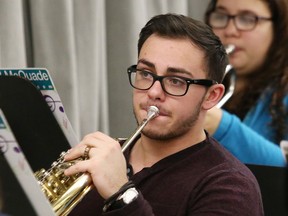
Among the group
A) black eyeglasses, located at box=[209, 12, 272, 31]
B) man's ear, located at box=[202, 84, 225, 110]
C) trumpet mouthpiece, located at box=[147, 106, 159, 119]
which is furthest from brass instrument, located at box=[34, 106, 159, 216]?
black eyeglasses, located at box=[209, 12, 272, 31]

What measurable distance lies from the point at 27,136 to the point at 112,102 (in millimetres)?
780

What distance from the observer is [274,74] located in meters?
1.78

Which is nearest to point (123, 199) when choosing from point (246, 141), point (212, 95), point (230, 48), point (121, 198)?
point (121, 198)

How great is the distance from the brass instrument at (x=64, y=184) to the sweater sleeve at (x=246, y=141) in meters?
0.56

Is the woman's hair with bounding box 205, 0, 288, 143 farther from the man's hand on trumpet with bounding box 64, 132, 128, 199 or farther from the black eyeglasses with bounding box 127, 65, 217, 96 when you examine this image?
the man's hand on trumpet with bounding box 64, 132, 128, 199

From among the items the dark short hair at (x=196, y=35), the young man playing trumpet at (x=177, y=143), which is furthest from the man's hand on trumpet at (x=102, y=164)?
the dark short hair at (x=196, y=35)

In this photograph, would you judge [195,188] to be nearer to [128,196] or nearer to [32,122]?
[128,196]

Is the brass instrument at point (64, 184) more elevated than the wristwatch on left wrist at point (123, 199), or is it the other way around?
the brass instrument at point (64, 184)

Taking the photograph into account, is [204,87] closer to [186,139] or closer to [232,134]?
[186,139]

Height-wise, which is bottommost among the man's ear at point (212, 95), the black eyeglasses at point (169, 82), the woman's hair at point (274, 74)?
the woman's hair at point (274, 74)

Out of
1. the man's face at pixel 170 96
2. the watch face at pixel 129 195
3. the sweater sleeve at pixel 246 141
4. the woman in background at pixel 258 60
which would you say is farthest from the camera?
the woman in background at pixel 258 60

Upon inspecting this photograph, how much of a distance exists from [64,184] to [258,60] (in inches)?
39.0

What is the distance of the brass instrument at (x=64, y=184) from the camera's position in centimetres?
94

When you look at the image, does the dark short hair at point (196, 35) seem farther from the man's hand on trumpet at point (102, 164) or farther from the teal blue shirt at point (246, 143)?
the teal blue shirt at point (246, 143)
